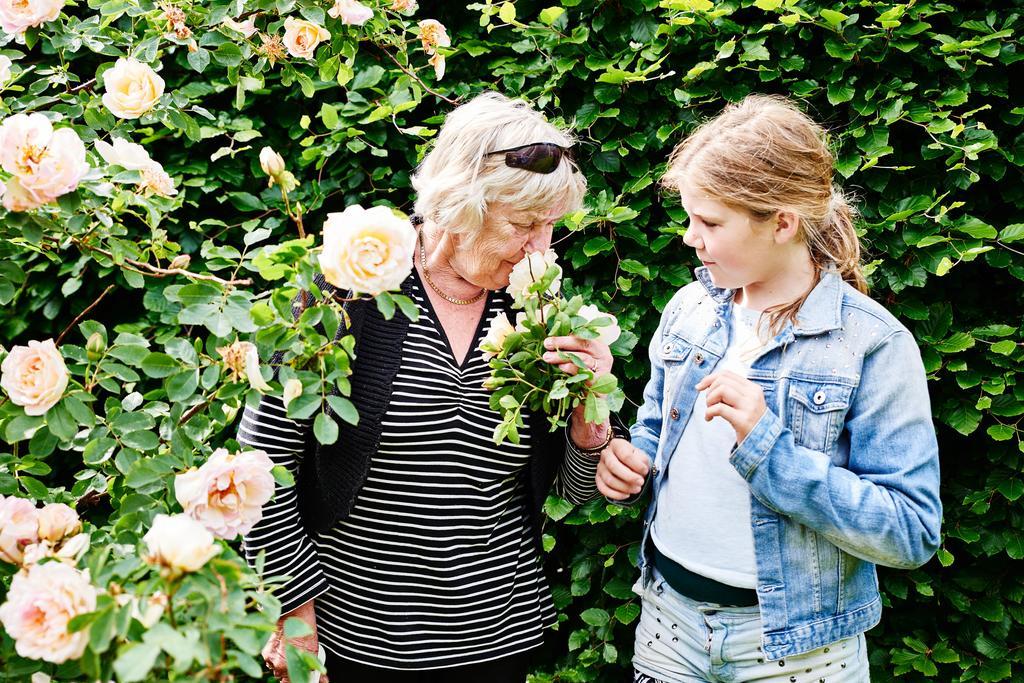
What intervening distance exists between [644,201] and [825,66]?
22.6 inches

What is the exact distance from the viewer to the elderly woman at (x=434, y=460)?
1.78 metres

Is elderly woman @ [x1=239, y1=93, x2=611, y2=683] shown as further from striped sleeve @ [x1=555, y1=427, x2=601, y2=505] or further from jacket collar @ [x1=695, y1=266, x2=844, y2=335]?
jacket collar @ [x1=695, y1=266, x2=844, y2=335]

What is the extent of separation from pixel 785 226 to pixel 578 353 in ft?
1.52

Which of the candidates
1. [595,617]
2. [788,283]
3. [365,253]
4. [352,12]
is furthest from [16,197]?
[595,617]

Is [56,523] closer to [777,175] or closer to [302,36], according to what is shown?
[302,36]

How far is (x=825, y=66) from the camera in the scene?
2.40m

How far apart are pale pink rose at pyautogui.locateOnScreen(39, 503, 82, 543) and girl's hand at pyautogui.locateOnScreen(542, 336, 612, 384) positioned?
2.72ft

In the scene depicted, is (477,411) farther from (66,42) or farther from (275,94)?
(275,94)

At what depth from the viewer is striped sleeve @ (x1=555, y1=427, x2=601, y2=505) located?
1917 millimetres

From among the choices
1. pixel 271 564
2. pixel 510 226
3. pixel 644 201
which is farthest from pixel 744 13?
pixel 271 564

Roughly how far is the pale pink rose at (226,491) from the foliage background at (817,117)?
81cm

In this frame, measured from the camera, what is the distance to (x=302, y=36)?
1913 mm

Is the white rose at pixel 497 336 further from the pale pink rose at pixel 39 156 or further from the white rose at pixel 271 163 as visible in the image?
the pale pink rose at pixel 39 156

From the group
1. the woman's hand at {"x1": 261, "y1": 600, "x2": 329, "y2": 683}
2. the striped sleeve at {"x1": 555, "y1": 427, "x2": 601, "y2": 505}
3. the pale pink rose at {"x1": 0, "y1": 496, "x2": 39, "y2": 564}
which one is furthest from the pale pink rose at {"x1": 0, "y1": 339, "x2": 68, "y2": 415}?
the striped sleeve at {"x1": 555, "y1": 427, "x2": 601, "y2": 505}
